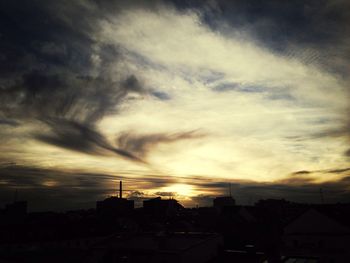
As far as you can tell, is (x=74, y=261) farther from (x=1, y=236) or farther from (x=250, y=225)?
(x=250, y=225)

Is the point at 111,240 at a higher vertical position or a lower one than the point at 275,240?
higher

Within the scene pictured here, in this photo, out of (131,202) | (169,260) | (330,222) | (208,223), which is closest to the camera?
(169,260)

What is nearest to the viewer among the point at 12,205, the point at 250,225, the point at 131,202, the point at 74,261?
the point at 74,261

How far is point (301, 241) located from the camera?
47.5m

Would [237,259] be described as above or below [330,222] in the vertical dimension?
below

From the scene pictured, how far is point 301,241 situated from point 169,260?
26386 millimetres

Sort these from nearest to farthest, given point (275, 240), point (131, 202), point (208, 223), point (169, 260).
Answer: point (169, 260) < point (275, 240) < point (208, 223) < point (131, 202)

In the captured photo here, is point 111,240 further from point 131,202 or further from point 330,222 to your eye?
point 131,202

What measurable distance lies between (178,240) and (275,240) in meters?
37.1

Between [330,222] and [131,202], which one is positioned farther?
[131,202]

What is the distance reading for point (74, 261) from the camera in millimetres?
37562

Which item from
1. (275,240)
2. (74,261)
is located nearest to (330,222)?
(275,240)

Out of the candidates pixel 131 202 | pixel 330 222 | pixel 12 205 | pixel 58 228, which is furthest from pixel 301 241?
pixel 12 205

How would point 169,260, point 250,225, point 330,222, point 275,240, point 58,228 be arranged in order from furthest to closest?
point 250,225
point 275,240
point 58,228
point 330,222
point 169,260
